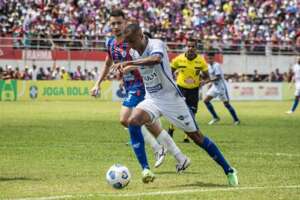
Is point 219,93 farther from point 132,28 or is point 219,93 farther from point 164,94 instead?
point 132,28

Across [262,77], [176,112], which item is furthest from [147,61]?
[262,77]

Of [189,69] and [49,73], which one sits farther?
[49,73]

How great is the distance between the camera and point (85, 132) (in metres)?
23.5

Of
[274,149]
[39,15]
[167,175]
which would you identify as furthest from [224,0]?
[167,175]

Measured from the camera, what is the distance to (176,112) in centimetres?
1177

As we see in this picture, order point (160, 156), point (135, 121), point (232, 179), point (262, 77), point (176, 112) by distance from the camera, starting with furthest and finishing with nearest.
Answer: point (262, 77) → point (160, 156) → point (135, 121) → point (176, 112) → point (232, 179)

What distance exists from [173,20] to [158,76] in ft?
148

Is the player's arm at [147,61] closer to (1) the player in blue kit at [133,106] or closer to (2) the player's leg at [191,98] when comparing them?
(1) the player in blue kit at [133,106]

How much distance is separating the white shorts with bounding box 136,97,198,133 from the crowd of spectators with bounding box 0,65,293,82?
1271 inches

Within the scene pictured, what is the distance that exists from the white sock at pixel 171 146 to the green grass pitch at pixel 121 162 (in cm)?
33

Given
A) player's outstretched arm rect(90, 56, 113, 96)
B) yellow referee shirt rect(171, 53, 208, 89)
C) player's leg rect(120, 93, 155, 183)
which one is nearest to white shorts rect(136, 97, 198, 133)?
player's leg rect(120, 93, 155, 183)

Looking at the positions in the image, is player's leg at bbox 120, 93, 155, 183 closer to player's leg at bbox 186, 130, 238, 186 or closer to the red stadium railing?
player's leg at bbox 186, 130, 238, 186

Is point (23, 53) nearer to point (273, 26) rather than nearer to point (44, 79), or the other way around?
point (44, 79)

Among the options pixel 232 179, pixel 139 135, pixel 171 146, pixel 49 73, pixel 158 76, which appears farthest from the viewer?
pixel 49 73
